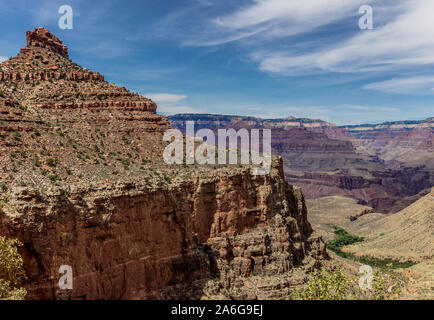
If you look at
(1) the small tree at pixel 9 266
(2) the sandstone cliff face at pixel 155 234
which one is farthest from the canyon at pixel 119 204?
(1) the small tree at pixel 9 266

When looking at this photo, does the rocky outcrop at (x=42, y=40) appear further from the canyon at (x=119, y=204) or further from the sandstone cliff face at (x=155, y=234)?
the sandstone cliff face at (x=155, y=234)

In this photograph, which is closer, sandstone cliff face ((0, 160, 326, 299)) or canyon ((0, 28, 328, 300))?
sandstone cliff face ((0, 160, 326, 299))

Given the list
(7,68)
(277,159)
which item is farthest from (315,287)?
(7,68)

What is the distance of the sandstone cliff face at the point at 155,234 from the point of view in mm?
33094

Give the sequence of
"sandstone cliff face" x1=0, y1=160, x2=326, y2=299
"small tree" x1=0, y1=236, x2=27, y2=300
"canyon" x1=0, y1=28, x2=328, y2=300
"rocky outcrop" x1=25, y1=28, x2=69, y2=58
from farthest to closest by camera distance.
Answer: "rocky outcrop" x1=25, y1=28, x2=69, y2=58
"canyon" x1=0, y1=28, x2=328, y2=300
"sandstone cliff face" x1=0, y1=160, x2=326, y2=299
"small tree" x1=0, y1=236, x2=27, y2=300

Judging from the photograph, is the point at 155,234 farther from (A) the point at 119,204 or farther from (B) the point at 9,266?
(B) the point at 9,266

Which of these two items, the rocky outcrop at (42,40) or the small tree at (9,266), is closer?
the small tree at (9,266)

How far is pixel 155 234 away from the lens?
43.3m

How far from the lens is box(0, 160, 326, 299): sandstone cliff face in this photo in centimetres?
3309

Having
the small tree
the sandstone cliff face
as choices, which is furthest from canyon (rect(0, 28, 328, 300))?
the small tree

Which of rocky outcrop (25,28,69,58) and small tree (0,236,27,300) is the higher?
rocky outcrop (25,28,69,58)

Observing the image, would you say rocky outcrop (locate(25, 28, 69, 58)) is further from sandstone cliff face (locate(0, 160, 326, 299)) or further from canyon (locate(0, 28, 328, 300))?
sandstone cliff face (locate(0, 160, 326, 299))

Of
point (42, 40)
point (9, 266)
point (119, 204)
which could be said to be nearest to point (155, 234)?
point (119, 204)

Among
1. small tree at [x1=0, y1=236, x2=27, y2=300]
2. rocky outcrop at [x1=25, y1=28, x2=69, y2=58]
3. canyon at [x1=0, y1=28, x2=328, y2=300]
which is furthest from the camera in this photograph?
rocky outcrop at [x1=25, y1=28, x2=69, y2=58]
